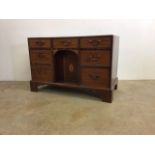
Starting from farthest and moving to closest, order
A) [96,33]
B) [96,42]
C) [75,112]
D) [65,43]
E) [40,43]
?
[96,33] → [40,43] → [65,43] → [96,42] → [75,112]

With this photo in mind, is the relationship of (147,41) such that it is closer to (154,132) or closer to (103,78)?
(103,78)

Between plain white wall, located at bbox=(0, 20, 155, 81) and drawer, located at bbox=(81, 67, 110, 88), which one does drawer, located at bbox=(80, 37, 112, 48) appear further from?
plain white wall, located at bbox=(0, 20, 155, 81)

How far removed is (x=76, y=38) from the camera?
1.55 meters

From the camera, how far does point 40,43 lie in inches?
68.6

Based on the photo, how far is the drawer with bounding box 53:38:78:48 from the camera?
1.57 m

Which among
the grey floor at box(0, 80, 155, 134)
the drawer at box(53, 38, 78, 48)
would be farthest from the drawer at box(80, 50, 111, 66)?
the grey floor at box(0, 80, 155, 134)

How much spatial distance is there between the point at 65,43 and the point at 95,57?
355 millimetres

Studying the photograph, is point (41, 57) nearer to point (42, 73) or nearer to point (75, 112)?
point (42, 73)

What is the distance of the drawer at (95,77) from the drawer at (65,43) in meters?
0.27

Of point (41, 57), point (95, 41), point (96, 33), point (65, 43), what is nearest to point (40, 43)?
point (41, 57)

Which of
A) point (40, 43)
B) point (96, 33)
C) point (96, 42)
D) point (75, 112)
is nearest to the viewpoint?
point (75, 112)

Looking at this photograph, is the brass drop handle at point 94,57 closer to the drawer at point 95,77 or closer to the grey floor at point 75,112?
the drawer at point 95,77

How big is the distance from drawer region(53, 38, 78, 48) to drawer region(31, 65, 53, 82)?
0.91ft

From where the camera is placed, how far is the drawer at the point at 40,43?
1.71 meters
